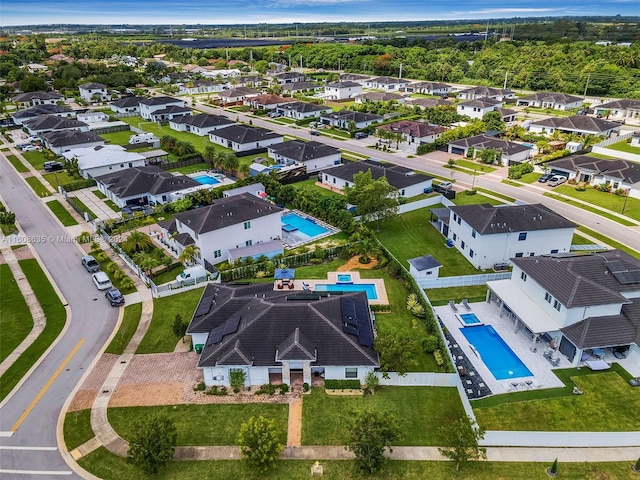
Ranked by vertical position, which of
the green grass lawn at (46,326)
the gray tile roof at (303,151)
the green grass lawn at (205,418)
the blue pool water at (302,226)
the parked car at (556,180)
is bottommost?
the green grass lawn at (46,326)

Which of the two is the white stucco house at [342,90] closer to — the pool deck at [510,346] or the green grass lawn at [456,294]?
the green grass lawn at [456,294]

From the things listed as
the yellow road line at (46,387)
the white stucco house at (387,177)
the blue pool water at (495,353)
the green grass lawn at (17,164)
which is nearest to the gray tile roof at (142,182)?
the white stucco house at (387,177)

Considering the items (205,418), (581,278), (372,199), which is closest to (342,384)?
(205,418)

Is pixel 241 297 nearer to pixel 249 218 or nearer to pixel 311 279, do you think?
pixel 311 279

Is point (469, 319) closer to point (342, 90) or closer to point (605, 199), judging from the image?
point (605, 199)

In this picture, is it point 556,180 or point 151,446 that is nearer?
point 151,446

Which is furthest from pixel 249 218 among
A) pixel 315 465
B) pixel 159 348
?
pixel 315 465
